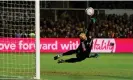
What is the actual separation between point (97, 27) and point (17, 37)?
1104cm

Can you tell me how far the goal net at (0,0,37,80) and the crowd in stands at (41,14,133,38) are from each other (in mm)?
6109

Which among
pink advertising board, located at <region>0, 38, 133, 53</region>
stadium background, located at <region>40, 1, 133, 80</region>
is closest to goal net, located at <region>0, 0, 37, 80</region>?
pink advertising board, located at <region>0, 38, 133, 53</region>

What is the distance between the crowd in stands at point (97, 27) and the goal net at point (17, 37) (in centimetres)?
611

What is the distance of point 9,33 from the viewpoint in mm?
19688

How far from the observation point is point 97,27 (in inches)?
1331

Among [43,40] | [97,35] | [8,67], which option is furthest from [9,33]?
[97,35]

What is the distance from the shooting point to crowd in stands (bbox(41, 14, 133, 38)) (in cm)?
3200

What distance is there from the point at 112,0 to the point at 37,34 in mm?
23079

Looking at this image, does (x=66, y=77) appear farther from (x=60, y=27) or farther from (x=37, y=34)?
(x=60, y=27)

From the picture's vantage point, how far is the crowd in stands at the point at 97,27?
32.0 meters

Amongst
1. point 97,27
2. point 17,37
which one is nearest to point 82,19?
point 97,27

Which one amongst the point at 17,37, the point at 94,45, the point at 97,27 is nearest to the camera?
the point at 17,37

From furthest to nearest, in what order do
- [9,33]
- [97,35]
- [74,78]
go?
1. [97,35]
2. [9,33]
3. [74,78]

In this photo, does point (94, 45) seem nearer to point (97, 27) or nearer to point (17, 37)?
point (97, 27)
